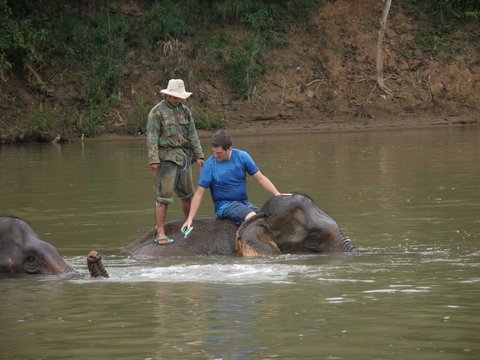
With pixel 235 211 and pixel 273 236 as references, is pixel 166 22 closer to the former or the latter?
pixel 235 211

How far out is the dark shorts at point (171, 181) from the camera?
13.2 m

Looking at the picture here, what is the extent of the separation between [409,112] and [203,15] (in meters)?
7.20

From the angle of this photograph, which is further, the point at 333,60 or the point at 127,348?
the point at 333,60

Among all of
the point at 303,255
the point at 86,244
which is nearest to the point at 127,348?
the point at 303,255

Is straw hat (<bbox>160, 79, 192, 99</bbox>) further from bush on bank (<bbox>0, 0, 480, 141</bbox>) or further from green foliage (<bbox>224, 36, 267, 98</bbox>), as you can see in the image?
green foliage (<bbox>224, 36, 267, 98</bbox>)

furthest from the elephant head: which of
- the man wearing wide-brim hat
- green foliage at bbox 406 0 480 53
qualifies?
green foliage at bbox 406 0 480 53

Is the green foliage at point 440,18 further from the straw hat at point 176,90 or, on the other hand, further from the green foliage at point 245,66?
the straw hat at point 176,90

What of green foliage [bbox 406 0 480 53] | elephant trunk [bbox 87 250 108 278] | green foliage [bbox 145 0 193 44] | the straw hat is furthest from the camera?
green foliage [bbox 406 0 480 53]

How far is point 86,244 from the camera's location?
13258mm

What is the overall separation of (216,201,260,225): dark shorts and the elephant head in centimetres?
32

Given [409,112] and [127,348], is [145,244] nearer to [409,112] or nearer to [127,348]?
[127,348]

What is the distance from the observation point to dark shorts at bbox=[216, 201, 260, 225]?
41.3ft

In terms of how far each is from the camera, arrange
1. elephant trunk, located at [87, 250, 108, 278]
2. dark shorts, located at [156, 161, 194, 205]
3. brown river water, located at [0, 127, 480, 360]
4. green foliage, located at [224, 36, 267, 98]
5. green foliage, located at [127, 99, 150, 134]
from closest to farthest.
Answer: brown river water, located at [0, 127, 480, 360]
elephant trunk, located at [87, 250, 108, 278]
dark shorts, located at [156, 161, 194, 205]
green foliage, located at [127, 99, 150, 134]
green foliage, located at [224, 36, 267, 98]

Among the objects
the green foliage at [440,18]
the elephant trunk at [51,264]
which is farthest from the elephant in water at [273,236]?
the green foliage at [440,18]
